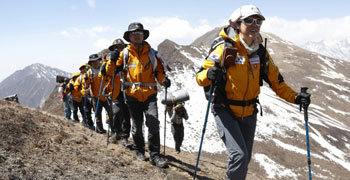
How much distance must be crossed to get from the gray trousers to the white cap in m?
1.61

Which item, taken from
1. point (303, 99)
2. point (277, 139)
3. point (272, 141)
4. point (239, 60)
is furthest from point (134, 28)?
Result: point (277, 139)

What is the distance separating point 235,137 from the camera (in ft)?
14.4

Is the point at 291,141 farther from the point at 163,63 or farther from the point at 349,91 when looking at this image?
the point at 349,91

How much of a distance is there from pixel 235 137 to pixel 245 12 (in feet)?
7.11

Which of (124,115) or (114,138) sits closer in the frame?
(124,115)

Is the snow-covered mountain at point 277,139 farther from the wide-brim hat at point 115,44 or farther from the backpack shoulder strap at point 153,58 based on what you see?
the backpack shoulder strap at point 153,58

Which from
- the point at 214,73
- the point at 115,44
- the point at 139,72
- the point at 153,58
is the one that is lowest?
the point at 139,72

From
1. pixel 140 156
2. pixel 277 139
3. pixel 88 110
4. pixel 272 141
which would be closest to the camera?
pixel 140 156

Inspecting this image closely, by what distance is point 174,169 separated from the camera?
7.67m

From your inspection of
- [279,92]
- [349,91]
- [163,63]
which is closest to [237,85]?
[279,92]

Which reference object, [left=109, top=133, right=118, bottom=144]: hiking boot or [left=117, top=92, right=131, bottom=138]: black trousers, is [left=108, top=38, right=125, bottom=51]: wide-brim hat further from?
[left=109, top=133, right=118, bottom=144]: hiking boot

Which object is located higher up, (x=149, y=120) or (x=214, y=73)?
(x=214, y=73)

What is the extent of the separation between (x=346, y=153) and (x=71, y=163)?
4360 centimetres

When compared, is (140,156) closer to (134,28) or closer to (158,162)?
(158,162)
